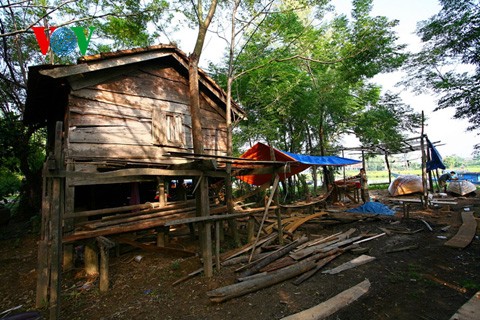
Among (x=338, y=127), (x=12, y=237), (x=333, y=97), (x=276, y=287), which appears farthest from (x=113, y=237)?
(x=338, y=127)

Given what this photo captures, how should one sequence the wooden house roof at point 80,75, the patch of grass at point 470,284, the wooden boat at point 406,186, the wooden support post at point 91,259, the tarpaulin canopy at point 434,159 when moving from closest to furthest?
the patch of grass at point 470,284, the wooden support post at point 91,259, the wooden house roof at point 80,75, the tarpaulin canopy at point 434,159, the wooden boat at point 406,186

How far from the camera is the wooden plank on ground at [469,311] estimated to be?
315cm

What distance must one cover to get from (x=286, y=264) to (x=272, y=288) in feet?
3.16

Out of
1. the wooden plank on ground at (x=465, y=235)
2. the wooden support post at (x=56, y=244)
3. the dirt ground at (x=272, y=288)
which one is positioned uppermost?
the wooden support post at (x=56, y=244)

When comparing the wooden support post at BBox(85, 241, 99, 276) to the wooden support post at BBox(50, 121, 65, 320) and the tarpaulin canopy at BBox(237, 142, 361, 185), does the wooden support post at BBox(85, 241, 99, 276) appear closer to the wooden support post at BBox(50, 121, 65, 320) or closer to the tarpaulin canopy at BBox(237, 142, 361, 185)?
the wooden support post at BBox(50, 121, 65, 320)

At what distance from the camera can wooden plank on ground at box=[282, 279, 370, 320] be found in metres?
3.49

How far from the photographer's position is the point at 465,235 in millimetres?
6855

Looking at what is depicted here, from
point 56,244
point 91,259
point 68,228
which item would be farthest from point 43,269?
point 68,228

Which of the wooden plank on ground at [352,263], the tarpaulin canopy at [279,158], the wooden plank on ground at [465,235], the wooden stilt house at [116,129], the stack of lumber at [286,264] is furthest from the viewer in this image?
the tarpaulin canopy at [279,158]

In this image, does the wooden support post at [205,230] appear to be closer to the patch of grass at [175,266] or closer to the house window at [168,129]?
the patch of grass at [175,266]

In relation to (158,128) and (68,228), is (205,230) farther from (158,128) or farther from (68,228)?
(158,128)

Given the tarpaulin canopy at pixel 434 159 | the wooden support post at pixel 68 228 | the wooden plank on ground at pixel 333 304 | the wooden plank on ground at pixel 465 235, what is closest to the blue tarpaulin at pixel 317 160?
the wooden plank on ground at pixel 465 235

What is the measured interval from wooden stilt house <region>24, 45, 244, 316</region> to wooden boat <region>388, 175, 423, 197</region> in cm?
1500

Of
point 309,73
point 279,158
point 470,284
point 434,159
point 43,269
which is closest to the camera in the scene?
point 470,284
